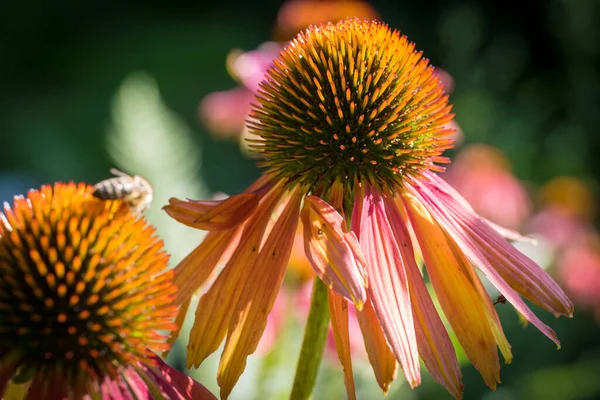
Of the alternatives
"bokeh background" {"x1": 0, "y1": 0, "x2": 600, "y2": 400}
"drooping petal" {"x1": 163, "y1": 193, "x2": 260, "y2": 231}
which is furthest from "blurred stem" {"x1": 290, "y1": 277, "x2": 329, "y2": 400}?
"bokeh background" {"x1": 0, "y1": 0, "x2": 600, "y2": 400}

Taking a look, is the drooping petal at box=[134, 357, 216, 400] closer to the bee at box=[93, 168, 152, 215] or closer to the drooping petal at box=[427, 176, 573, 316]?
the bee at box=[93, 168, 152, 215]

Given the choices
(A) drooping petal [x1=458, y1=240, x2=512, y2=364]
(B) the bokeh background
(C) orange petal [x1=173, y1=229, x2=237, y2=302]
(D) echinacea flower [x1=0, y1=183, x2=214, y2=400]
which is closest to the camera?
(D) echinacea flower [x1=0, y1=183, x2=214, y2=400]

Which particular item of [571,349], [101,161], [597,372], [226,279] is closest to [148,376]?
[226,279]

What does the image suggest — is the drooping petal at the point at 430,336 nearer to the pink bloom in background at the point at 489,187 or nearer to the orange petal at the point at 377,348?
the orange petal at the point at 377,348

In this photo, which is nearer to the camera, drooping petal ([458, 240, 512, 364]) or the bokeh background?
drooping petal ([458, 240, 512, 364])

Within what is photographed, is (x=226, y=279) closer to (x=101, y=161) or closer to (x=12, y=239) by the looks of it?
(x=12, y=239)

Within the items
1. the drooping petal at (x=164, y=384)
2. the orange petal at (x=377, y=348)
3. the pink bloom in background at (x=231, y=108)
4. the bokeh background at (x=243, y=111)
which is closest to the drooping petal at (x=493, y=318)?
the orange petal at (x=377, y=348)

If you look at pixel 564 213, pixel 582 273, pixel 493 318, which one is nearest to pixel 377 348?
pixel 493 318
